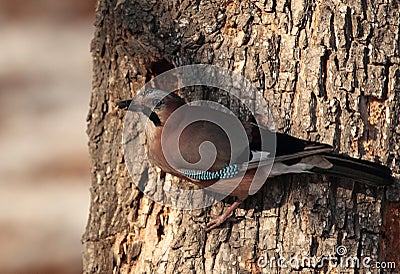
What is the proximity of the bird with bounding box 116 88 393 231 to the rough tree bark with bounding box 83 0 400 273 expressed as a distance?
0.07m

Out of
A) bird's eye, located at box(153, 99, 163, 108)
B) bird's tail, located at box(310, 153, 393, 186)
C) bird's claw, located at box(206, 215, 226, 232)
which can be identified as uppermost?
bird's eye, located at box(153, 99, 163, 108)

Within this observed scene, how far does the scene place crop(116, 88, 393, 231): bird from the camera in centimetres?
420

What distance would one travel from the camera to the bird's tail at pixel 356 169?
4.18m

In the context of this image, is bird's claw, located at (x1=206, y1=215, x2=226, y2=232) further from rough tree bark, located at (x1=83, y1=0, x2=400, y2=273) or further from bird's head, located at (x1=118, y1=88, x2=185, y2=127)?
bird's head, located at (x1=118, y1=88, x2=185, y2=127)

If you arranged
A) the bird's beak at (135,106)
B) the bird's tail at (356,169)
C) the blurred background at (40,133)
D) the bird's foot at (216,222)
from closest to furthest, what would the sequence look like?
1. the bird's tail at (356,169)
2. the bird's foot at (216,222)
3. the bird's beak at (135,106)
4. the blurred background at (40,133)

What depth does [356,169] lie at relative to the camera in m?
4.19

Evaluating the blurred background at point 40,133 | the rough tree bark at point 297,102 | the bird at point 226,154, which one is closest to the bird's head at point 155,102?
the bird at point 226,154

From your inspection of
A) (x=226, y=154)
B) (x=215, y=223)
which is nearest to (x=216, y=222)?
(x=215, y=223)

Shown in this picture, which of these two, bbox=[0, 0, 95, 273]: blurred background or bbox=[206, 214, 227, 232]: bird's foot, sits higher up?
bbox=[0, 0, 95, 273]: blurred background

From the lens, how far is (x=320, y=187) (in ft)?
14.1

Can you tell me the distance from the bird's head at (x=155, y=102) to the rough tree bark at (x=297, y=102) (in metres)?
0.13

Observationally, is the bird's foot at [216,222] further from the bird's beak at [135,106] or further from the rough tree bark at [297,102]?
the bird's beak at [135,106]

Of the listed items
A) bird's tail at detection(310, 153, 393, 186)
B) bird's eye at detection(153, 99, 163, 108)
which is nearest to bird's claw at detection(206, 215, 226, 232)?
bird's tail at detection(310, 153, 393, 186)

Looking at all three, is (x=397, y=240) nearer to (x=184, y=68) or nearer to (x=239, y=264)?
(x=239, y=264)
